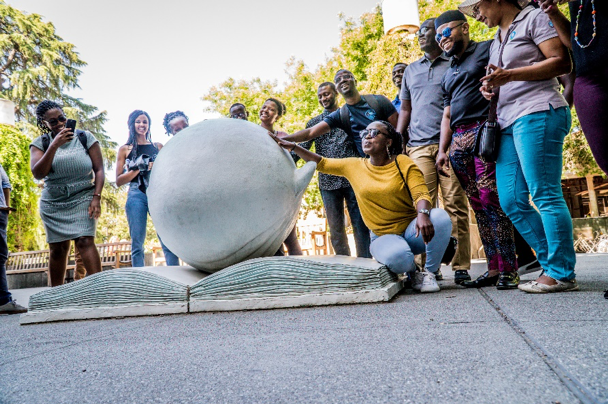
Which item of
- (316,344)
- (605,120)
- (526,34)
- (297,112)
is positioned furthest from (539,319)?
(297,112)

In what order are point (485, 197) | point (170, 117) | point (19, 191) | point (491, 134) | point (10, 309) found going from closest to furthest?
1. point (491, 134)
2. point (485, 197)
3. point (10, 309)
4. point (170, 117)
5. point (19, 191)

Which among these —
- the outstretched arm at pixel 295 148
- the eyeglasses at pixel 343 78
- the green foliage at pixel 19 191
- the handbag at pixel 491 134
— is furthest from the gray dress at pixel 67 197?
the green foliage at pixel 19 191

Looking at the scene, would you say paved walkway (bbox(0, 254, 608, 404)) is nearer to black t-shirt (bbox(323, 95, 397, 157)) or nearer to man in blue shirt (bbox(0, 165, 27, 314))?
man in blue shirt (bbox(0, 165, 27, 314))

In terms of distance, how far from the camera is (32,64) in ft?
70.5

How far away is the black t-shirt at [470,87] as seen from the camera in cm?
357

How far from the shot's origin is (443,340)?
1.80 meters

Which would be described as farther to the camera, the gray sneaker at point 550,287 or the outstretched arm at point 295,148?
the outstretched arm at point 295,148

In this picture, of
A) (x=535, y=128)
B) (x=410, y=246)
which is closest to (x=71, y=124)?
(x=410, y=246)

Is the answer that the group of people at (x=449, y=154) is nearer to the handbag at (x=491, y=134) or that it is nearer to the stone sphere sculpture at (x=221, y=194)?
the handbag at (x=491, y=134)

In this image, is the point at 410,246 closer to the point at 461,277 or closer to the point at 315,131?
the point at 461,277

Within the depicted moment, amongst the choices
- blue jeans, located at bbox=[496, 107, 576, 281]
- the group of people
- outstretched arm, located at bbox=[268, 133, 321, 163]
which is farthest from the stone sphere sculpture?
blue jeans, located at bbox=[496, 107, 576, 281]

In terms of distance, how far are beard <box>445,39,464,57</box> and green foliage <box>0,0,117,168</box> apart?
70.8ft

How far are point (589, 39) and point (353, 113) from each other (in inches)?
94.1

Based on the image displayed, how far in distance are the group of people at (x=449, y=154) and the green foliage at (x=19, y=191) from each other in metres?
10.8
